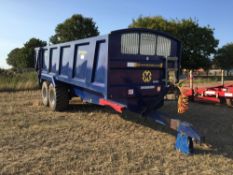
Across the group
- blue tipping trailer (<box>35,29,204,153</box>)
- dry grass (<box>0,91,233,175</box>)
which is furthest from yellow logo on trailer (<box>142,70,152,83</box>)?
dry grass (<box>0,91,233,175</box>)

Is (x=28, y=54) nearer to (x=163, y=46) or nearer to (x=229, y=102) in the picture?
(x=229, y=102)

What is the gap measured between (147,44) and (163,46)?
0.59m

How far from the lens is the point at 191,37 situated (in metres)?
38.5

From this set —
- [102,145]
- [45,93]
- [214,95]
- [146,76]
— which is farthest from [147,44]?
[45,93]

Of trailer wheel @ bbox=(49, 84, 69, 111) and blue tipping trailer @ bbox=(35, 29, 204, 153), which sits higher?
blue tipping trailer @ bbox=(35, 29, 204, 153)

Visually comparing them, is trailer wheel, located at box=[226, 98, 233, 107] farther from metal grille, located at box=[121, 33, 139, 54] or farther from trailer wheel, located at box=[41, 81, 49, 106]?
trailer wheel, located at box=[41, 81, 49, 106]

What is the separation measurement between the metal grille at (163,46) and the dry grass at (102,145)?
1.90 m

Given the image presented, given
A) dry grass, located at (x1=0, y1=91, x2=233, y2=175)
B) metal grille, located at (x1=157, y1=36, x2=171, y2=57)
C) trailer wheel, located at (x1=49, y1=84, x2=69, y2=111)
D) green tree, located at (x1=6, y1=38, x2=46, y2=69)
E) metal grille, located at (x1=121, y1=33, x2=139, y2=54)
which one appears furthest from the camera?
green tree, located at (x1=6, y1=38, x2=46, y2=69)

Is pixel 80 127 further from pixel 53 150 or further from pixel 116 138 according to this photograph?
pixel 53 150

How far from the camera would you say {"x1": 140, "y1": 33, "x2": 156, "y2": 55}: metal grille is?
787 centimetres

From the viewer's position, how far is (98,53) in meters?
7.68

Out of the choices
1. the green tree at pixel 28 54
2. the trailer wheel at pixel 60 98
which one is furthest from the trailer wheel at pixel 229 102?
the green tree at pixel 28 54

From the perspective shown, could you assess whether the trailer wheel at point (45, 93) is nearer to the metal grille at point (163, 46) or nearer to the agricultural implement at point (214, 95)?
the metal grille at point (163, 46)

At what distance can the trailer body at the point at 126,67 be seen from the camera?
7355 mm
